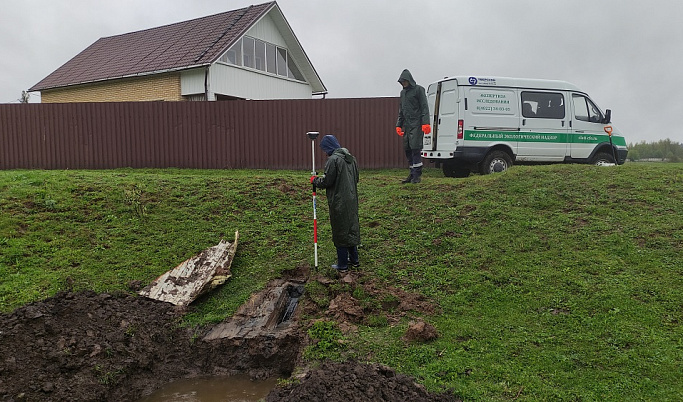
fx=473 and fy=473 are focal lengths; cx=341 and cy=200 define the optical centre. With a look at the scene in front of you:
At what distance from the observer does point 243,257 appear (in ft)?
23.1

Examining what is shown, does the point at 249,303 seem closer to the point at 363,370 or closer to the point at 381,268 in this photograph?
the point at 381,268

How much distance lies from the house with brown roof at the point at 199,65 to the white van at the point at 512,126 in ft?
30.7

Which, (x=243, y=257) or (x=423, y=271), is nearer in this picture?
(x=423, y=271)

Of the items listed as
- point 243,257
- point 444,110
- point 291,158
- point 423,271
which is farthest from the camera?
point 291,158

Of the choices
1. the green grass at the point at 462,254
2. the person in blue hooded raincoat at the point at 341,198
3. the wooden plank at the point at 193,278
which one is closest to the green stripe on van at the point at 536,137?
the green grass at the point at 462,254

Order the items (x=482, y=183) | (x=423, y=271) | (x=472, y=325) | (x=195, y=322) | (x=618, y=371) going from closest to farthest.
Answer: (x=618, y=371) < (x=472, y=325) < (x=195, y=322) < (x=423, y=271) < (x=482, y=183)

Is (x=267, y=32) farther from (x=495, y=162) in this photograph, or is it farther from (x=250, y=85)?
(x=495, y=162)

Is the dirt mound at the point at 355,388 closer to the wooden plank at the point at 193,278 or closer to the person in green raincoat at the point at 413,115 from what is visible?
the wooden plank at the point at 193,278

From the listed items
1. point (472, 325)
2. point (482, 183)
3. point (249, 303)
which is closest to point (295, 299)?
point (249, 303)

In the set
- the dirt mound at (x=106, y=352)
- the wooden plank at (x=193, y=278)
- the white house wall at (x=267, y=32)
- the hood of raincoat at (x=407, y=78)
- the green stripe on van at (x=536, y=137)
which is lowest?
the dirt mound at (x=106, y=352)

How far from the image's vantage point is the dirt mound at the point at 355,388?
375cm

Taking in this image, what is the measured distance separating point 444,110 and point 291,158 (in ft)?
16.1

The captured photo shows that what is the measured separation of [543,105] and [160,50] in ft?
50.9

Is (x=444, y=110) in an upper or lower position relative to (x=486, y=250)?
upper
